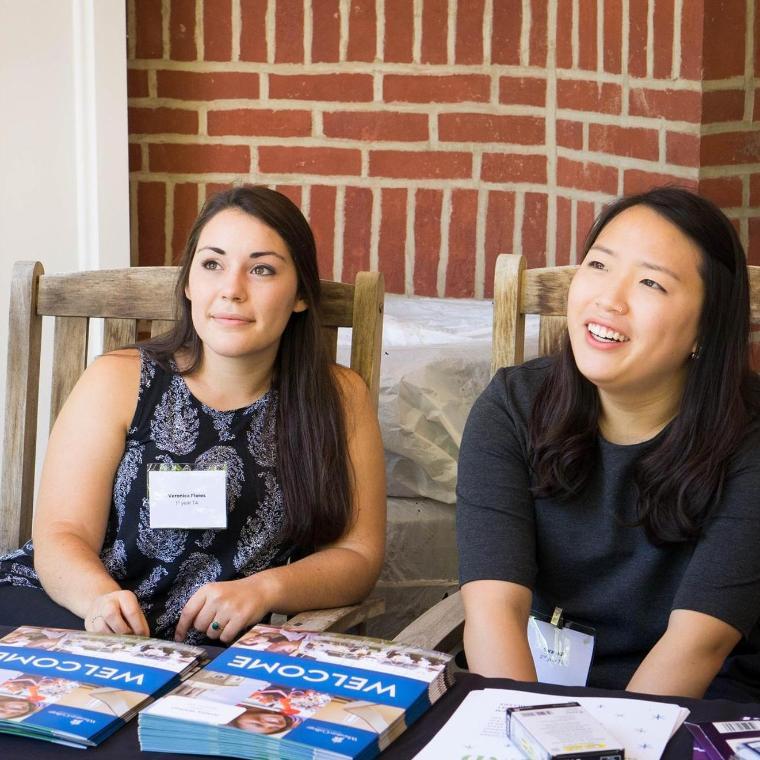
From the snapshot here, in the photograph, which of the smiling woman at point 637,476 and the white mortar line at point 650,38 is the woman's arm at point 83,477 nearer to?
the smiling woman at point 637,476

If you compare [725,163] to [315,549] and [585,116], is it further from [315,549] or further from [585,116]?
[315,549]

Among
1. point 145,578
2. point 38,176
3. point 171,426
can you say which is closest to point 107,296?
point 171,426

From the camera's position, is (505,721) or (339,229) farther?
(339,229)

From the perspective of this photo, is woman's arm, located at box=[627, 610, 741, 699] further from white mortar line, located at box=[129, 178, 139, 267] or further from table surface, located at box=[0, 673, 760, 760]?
white mortar line, located at box=[129, 178, 139, 267]

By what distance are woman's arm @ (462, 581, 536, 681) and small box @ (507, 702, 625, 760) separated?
418 mm

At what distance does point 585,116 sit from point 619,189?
9.9 inches

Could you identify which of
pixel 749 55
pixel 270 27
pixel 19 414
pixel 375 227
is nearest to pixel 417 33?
pixel 270 27

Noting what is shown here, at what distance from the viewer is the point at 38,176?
270 cm

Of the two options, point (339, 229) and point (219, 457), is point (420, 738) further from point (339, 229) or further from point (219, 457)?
point (339, 229)

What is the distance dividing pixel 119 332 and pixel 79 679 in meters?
0.94

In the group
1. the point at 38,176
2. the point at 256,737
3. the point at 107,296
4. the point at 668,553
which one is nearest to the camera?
the point at 256,737

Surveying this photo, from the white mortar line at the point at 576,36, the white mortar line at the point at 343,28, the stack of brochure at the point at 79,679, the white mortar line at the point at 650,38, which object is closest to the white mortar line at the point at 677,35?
the white mortar line at the point at 650,38

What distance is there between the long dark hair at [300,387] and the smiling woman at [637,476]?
26cm

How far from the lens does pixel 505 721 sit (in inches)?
42.8
